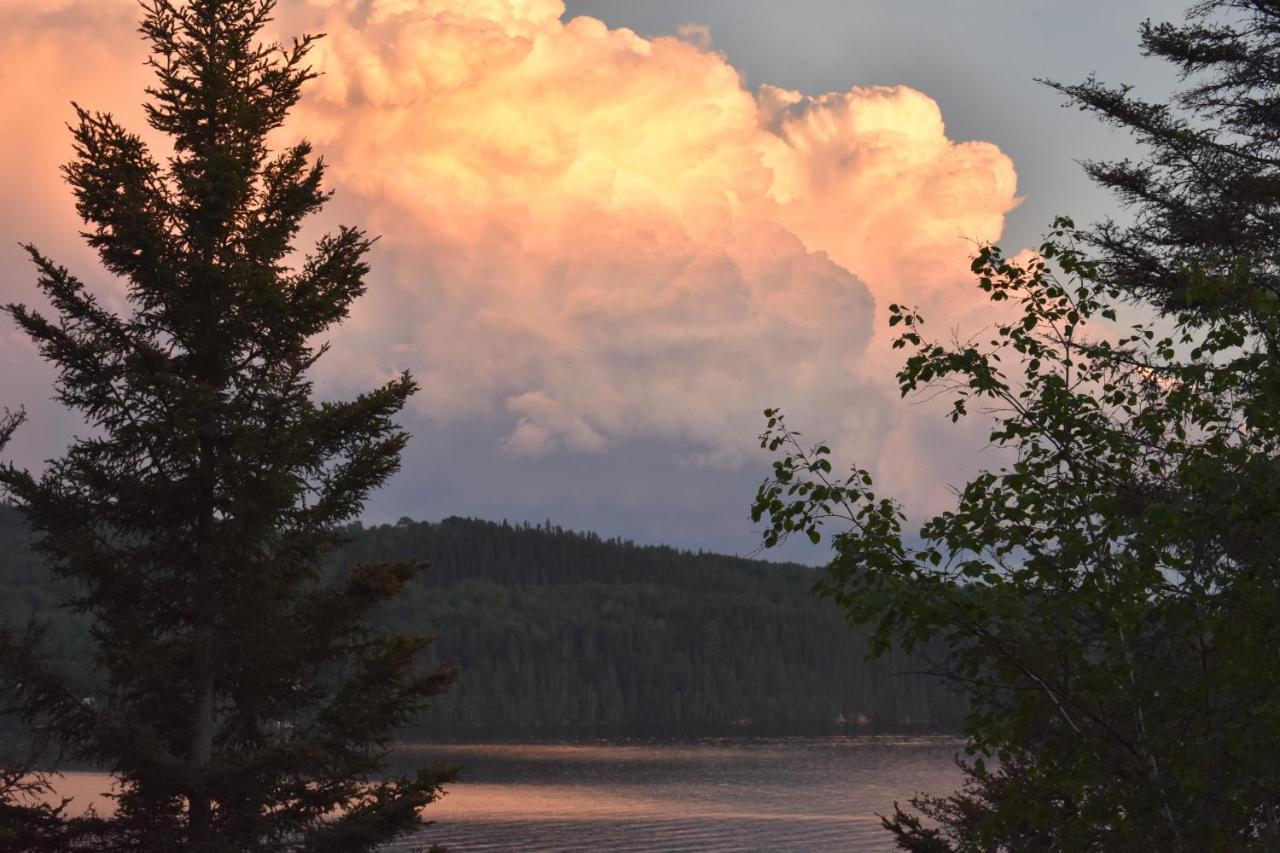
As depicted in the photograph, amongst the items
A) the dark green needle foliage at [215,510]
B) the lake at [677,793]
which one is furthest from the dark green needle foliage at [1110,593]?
the lake at [677,793]

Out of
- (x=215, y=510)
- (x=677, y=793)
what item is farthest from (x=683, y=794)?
(x=215, y=510)

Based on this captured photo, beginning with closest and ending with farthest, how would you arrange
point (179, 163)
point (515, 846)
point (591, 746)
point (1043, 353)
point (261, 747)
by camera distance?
point (1043, 353)
point (261, 747)
point (179, 163)
point (515, 846)
point (591, 746)

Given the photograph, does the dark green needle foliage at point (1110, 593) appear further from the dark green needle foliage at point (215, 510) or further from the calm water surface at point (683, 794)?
the calm water surface at point (683, 794)

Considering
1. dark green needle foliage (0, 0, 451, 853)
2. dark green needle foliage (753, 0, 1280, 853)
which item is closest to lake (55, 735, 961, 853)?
dark green needle foliage (0, 0, 451, 853)

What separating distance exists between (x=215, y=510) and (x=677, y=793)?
3869 inches

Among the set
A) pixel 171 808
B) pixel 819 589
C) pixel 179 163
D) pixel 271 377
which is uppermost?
pixel 179 163

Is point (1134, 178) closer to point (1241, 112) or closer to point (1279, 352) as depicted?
point (1241, 112)

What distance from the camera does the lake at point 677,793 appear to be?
3056 inches

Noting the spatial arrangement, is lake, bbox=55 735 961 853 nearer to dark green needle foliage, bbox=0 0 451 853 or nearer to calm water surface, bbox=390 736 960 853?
calm water surface, bbox=390 736 960 853

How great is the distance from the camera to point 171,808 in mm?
17125

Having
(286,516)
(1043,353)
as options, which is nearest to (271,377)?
(286,516)

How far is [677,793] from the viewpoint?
11019 centimetres

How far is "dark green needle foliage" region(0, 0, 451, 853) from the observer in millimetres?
16156

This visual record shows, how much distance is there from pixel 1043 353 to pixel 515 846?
69503 millimetres
